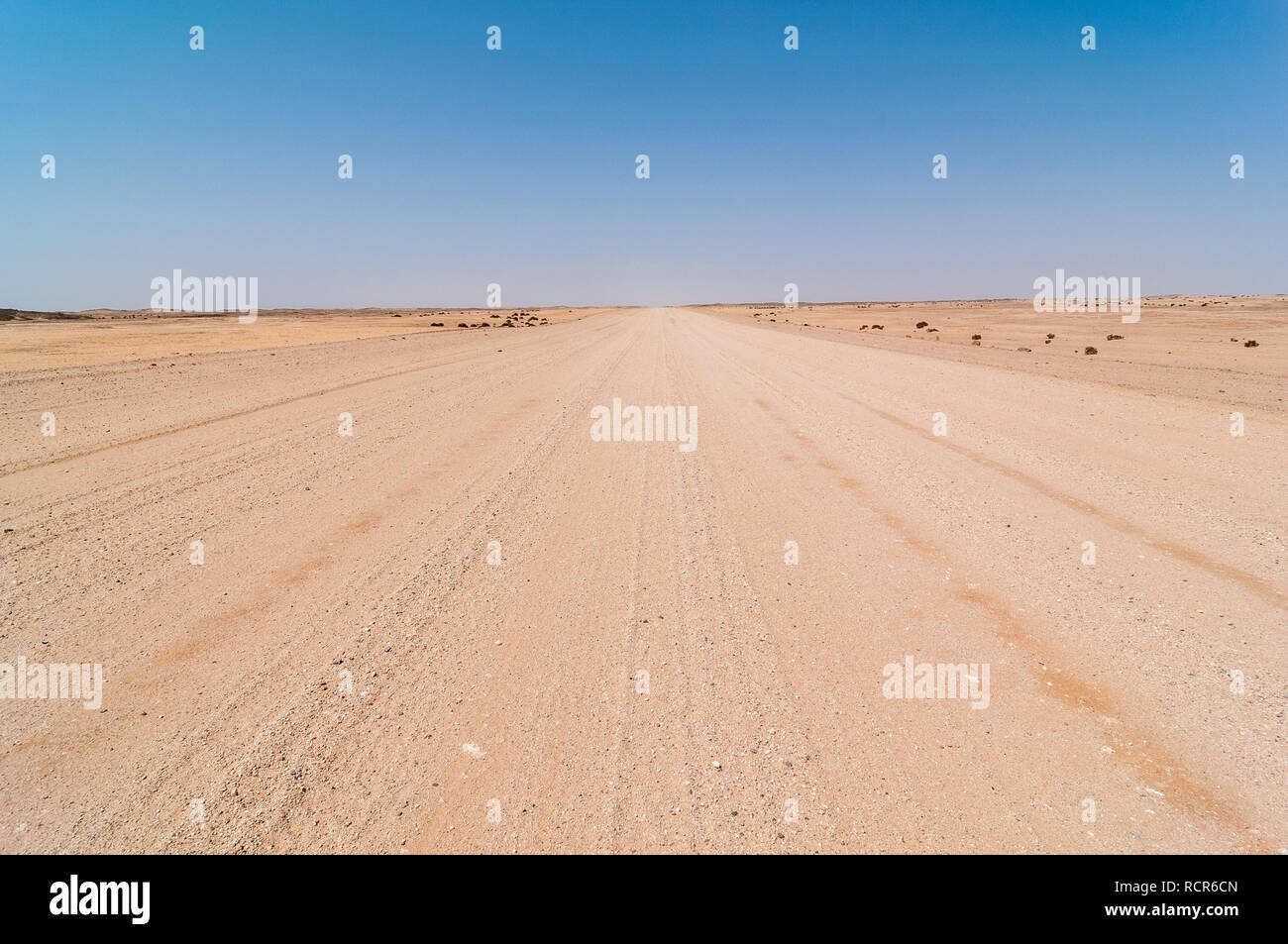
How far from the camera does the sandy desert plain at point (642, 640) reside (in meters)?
2.69

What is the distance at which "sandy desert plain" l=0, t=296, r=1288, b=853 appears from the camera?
2.69 meters

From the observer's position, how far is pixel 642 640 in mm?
4078

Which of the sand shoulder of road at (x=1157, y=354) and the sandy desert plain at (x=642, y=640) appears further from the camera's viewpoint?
the sand shoulder of road at (x=1157, y=354)

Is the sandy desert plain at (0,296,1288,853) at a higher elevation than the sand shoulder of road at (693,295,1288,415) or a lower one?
lower

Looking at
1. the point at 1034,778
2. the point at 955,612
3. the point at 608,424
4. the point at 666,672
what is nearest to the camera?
the point at 1034,778

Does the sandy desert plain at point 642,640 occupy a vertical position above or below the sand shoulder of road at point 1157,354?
below

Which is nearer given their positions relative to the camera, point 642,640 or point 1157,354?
point 642,640

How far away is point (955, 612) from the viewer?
172 inches

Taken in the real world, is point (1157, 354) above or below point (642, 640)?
above

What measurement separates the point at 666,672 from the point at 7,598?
5169 millimetres

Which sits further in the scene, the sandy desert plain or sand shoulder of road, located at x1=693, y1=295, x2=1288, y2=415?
sand shoulder of road, located at x1=693, y1=295, x2=1288, y2=415
